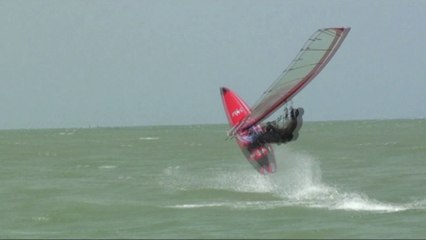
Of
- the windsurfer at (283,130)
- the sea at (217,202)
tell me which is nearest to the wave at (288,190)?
the sea at (217,202)

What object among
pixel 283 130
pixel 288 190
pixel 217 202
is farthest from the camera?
pixel 288 190

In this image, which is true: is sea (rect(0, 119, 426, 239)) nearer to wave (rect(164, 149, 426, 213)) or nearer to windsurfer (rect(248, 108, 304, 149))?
wave (rect(164, 149, 426, 213))

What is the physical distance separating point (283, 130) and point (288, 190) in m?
6.71

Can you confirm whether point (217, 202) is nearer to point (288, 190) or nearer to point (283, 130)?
point (288, 190)

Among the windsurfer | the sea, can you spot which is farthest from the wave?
the windsurfer

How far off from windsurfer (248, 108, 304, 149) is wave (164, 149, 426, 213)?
1926mm

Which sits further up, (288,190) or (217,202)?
(288,190)

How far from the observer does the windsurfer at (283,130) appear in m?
20.1

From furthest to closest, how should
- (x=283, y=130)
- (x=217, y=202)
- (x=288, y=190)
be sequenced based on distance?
(x=288, y=190) < (x=217, y=202) < (x=283, y=130)

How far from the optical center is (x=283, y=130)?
808 inches

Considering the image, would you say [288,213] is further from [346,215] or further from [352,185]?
[352,185]

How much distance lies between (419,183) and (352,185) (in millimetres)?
1868

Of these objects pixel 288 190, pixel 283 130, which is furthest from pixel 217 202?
pixel 283 130

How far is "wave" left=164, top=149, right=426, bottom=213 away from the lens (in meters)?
23.3
